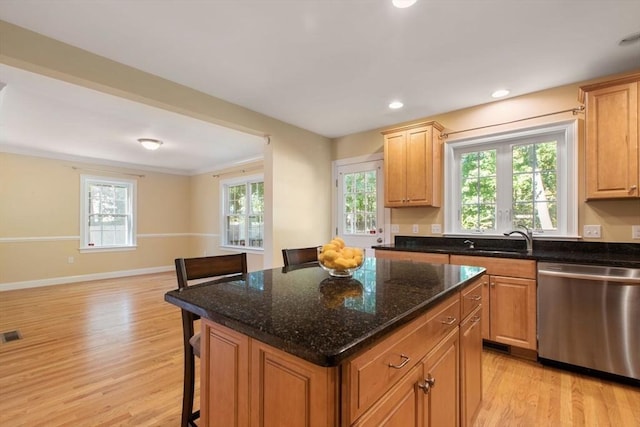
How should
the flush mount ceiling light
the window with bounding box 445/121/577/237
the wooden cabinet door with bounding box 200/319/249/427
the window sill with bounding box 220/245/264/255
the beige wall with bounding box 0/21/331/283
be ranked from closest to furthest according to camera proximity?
the wooden cabinet door with bounding box 200/319/249/427
the beige wall with bounding box 0/21/331/283
the window with bounding box 445/121/577/237
the flush mount ceiling light
the window sill with bounding box 220/245/264/255

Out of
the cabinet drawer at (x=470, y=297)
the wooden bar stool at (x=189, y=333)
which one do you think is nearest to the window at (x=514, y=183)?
the cabinet drawer at (x=470, y=297)

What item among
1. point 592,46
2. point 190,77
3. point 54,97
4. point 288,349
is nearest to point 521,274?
point 592,46

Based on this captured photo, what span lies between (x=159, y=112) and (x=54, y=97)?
0.96 metres

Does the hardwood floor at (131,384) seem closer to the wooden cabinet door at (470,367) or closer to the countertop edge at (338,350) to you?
the wooden cabinet door at (470,367)

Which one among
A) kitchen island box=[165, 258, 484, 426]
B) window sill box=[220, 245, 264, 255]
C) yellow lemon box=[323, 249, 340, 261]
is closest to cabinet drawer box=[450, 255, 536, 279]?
kitchen island box=[165, 258, 484, 426]

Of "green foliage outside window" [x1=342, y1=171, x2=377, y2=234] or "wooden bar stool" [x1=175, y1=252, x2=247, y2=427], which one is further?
"green foliage outside window" [x1=342, y1=171, x2=377, y2=234]

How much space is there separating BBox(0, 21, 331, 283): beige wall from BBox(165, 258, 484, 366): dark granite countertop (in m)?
2.00

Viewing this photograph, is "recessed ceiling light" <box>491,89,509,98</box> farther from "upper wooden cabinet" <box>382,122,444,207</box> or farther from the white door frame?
the white door frame

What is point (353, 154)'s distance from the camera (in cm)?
438

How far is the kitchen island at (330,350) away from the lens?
757mm

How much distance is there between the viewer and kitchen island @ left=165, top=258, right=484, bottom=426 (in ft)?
2.48

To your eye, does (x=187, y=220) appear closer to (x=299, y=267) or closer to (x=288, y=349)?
(x=299, y=267)

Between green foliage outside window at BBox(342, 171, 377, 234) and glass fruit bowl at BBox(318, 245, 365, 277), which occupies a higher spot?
green foliage outside window at BBox(342, 171, 377, 234)

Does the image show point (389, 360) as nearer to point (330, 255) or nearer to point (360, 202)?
point (330, 255)
